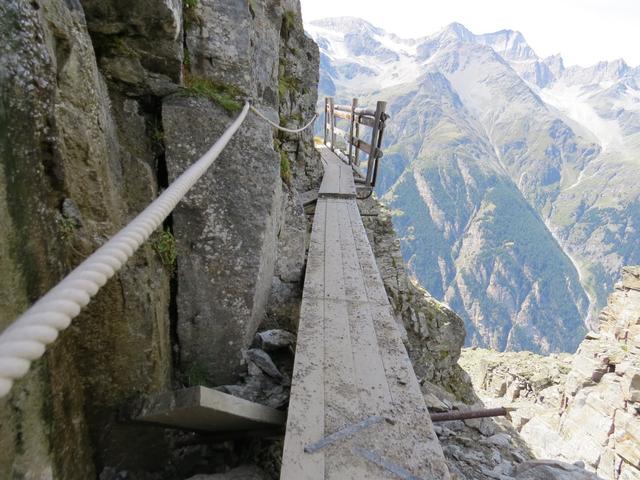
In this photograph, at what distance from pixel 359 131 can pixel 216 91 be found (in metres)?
13.7

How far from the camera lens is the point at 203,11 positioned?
15.6 ft

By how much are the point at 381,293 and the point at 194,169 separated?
3.35m

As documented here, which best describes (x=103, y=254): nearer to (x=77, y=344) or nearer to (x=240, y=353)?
(x=77, y=344)

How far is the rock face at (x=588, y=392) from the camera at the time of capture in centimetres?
2109

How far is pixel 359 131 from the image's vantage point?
17.8 metres

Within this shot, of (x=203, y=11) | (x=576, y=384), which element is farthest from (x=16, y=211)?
(x=576, y=384)

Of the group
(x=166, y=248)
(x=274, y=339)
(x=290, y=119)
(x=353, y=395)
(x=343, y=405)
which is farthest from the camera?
(x=290, y=119)

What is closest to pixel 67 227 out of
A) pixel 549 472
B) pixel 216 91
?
pixel 216 91

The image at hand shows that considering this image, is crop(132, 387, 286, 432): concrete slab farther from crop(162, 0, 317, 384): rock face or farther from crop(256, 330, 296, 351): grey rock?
crop(256, 330, 296, 351): grey rock

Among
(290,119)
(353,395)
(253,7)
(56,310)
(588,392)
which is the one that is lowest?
(588,392)

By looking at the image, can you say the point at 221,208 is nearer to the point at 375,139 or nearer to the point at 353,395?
the point at 353,395

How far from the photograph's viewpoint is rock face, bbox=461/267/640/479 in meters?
21.1

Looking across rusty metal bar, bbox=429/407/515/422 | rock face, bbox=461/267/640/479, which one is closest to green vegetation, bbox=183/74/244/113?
rusty metal bar, bbox=429/407/515/422

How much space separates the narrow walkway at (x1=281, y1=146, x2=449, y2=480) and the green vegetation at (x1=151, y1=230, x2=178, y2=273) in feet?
5.00
